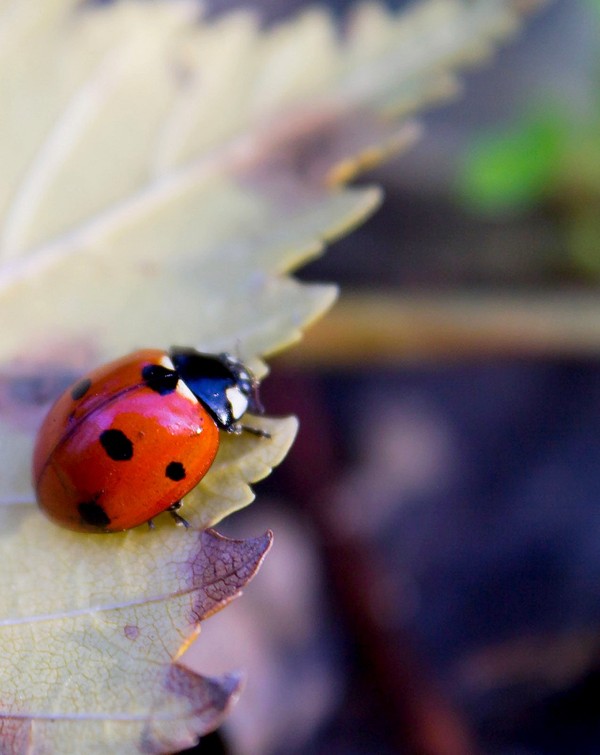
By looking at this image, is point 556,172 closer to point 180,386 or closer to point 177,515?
point 180,386

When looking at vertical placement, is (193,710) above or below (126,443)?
below

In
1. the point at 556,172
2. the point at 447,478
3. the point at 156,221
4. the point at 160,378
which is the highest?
the point at 156,221

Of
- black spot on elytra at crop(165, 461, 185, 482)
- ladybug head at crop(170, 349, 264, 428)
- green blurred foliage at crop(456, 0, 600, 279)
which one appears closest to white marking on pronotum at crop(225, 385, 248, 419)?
ladybug head at crop(170, 349, 264, 428)

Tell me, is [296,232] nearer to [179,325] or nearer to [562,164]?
[179,325]

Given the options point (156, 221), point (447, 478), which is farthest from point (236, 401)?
point (447, 478)

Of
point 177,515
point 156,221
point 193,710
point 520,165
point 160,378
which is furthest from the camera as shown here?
point 520,165

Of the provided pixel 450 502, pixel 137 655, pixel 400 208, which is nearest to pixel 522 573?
pixel 450 502

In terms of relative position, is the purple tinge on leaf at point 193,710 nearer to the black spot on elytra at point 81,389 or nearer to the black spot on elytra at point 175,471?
the black spot on elytra at point 175,471
